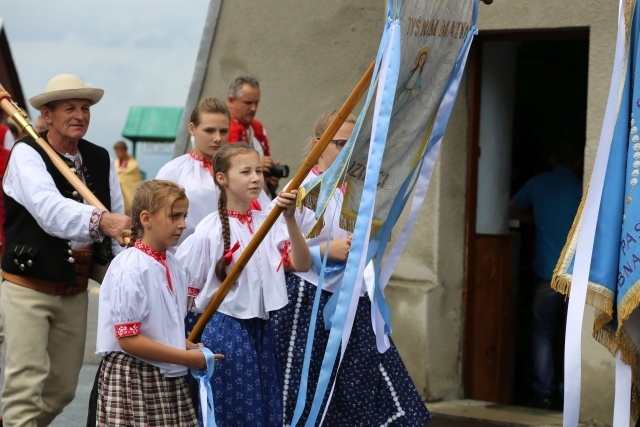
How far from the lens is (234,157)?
5.29 meters

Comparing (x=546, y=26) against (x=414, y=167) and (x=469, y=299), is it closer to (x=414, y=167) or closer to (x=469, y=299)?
(x=469, y=299)

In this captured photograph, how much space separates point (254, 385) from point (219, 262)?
56cm

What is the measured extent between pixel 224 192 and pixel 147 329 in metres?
1.07

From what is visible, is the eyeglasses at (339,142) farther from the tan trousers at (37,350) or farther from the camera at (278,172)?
the tan trousers at (37,350)

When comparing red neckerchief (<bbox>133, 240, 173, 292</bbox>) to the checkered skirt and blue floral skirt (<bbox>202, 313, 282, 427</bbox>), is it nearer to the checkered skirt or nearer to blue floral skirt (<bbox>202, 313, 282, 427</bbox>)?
the checkered skirt

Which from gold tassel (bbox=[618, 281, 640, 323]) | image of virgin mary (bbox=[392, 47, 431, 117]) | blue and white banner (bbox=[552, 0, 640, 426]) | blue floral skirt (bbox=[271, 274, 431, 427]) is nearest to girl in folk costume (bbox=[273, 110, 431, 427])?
blue floral skirt (bbox=[271, 274, 431, 427])

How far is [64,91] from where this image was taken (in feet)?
17.6

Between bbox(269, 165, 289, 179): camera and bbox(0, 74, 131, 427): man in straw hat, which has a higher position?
bbox(269, 165, 289, 179): camera

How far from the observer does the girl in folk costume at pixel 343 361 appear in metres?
5.70

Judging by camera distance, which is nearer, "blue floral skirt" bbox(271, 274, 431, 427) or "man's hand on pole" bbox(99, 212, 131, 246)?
"man's hand on pole" bbox(99, 212, 131, 246)

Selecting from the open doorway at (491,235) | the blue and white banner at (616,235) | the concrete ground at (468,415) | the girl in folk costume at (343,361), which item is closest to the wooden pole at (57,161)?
the girl in folk costume at (343,361)

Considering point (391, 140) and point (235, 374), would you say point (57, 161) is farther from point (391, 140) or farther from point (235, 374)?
point (391, 140)

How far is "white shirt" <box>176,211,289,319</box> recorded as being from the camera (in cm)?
521

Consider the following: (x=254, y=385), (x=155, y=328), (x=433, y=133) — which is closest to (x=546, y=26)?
(x=433, y=133)
